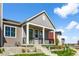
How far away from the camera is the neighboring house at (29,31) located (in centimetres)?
1711

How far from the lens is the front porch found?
17328mm

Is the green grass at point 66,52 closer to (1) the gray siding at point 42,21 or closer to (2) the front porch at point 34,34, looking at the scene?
(2) the front porch at point 34,34

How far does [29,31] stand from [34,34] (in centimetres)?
29

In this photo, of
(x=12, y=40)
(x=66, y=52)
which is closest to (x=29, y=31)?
(x=12, y=40)

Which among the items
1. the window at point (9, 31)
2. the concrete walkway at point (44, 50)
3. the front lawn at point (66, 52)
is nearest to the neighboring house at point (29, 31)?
the window at point (9, 31)

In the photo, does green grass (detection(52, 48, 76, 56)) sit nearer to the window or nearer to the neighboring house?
the neighboring house

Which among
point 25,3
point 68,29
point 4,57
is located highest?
point 25,3

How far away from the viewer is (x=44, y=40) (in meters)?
17.6

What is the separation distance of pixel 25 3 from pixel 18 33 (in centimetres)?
184

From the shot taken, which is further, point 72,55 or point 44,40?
point 44,40

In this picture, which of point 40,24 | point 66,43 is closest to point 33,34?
point 40,24

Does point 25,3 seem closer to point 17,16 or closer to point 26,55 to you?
point 17,16

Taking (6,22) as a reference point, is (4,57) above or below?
below

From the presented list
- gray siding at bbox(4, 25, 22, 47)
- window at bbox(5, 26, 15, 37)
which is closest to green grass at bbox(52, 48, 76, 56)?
gray siding at bbox(4, 25, 22, 47)
